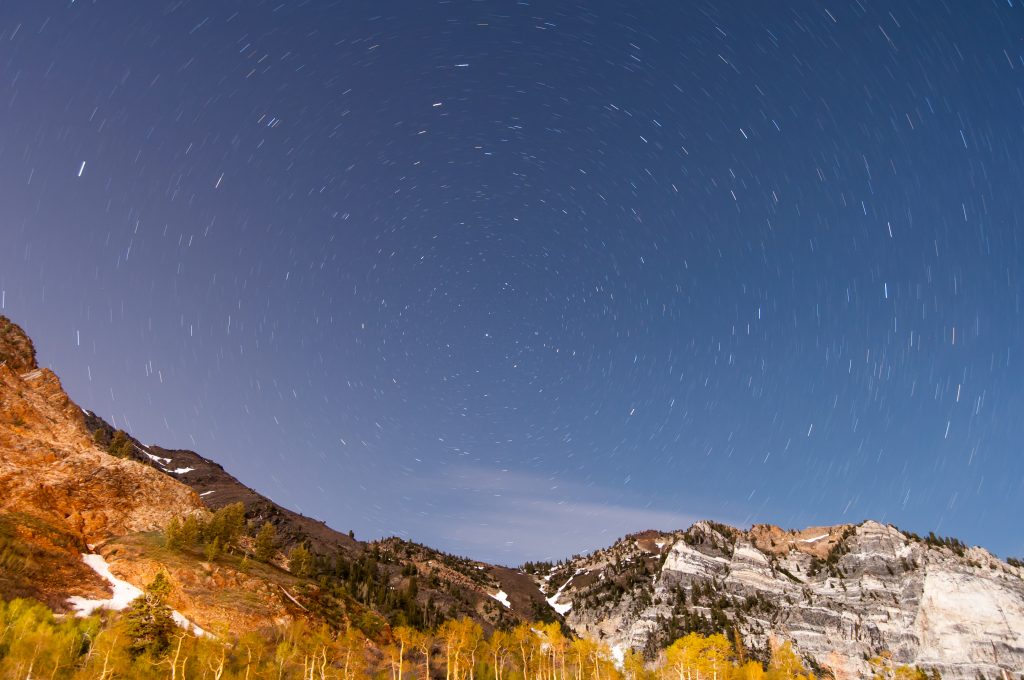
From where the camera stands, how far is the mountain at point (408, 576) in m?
60.6

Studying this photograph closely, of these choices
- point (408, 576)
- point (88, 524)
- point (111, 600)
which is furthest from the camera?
point (408, 576)

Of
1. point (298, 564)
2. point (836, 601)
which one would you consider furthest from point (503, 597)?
point (298, 564)

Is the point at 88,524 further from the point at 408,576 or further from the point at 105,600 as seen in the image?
the point at 408,576

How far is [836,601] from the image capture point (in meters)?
139

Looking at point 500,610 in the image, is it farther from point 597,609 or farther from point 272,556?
point 272,556

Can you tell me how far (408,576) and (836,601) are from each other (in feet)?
352

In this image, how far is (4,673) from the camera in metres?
38.8

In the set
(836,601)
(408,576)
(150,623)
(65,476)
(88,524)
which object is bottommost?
(150,623)

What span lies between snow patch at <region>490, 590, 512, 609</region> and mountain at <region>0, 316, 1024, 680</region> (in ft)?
2.00

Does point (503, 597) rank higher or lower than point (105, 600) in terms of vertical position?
lower

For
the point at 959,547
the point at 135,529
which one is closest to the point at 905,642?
the point at 959,547

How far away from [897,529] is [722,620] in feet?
223

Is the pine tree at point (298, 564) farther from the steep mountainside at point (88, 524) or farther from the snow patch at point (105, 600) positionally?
the snow patch at point (105, 600)

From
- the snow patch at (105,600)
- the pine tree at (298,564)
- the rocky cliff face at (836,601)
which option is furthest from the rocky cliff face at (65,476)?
the rocky cliff face at (836,601)
